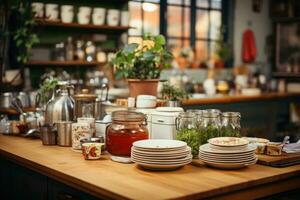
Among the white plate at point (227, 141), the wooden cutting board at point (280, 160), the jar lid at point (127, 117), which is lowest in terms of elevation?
the wooden cutting board at point (280, 160)

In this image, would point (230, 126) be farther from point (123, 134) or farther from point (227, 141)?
point (123, 134)

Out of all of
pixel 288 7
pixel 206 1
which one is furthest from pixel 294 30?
pixel 206 1

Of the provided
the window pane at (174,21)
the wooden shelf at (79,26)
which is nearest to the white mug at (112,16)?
the wooden shelf at (79,26)

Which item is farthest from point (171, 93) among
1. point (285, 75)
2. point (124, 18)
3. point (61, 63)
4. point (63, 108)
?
point (285, 75)

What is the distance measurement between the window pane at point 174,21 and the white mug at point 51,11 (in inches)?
89.9

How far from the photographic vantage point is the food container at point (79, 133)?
2.77 meters

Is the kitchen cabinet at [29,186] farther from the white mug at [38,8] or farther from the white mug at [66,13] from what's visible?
the white mug at [66,13]

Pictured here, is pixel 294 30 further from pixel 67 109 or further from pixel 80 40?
pixel 67 109

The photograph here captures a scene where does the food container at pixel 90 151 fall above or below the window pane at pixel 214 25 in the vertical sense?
below

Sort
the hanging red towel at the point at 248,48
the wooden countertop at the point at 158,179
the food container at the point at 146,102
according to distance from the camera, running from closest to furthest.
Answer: the wooden countertop at the point at 158,179
the food container at the point at 146,102
the hanging red towel at the point at 248,48

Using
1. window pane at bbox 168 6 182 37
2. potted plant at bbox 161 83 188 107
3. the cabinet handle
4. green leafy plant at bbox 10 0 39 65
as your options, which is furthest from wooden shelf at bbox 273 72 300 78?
the cabinet handle

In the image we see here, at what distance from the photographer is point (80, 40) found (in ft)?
21.2

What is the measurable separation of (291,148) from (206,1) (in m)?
5.94

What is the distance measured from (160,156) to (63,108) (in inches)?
40.4
